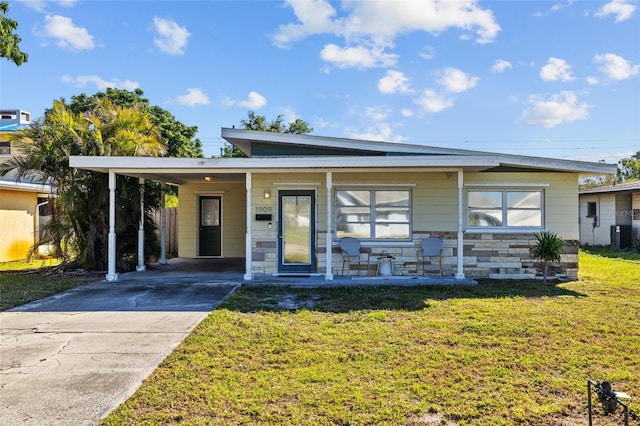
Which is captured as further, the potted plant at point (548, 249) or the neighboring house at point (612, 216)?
the neighboring house at point (612, 216)

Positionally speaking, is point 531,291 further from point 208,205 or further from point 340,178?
point 208,205

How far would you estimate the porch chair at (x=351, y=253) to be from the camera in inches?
368

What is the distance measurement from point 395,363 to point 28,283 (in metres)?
8.21

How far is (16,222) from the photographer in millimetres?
13375

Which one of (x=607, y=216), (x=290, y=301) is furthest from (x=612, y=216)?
(x=290, y=301)

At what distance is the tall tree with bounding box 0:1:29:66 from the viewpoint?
863 centimetres

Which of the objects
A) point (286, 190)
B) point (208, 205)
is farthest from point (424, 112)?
point (286, 190)

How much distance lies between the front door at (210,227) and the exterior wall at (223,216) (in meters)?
0.18

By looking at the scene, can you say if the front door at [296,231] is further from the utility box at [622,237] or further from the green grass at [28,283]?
the utility box at [622,237]

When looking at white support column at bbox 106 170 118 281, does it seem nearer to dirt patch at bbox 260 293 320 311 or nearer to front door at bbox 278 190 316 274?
front door at bbox 278 190 316 274

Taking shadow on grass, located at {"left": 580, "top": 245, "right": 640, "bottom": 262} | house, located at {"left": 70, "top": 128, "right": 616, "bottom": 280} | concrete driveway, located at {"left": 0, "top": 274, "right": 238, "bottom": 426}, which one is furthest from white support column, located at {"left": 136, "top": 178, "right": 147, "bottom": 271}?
shadow on grass, located at {"left": 580, "top": 245, "right": 640, "bottom": 262}

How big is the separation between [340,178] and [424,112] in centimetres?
1577

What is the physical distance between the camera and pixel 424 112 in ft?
78.3

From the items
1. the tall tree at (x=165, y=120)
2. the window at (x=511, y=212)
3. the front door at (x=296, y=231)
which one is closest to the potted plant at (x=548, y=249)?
the window at (x=511, y=212)
